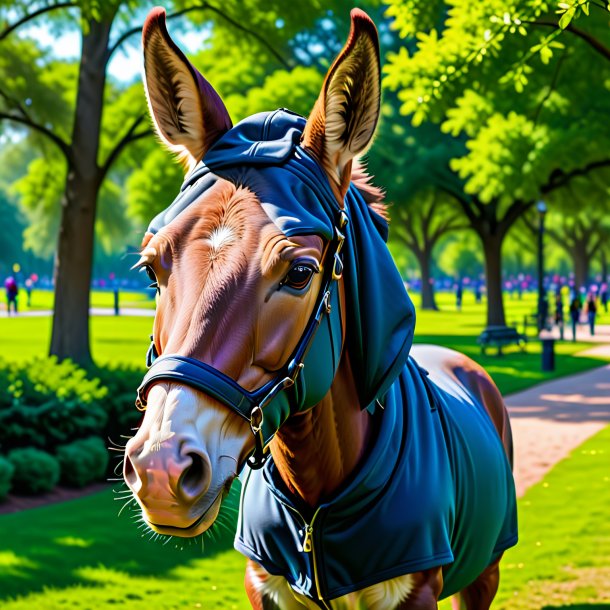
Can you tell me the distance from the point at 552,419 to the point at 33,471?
8.92 metres

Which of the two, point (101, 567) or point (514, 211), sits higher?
point (514, 211)

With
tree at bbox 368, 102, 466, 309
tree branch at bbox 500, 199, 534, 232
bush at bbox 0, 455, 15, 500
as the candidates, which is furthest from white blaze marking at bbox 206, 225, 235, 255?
tree branch at bbox 500, 199, 534, 232

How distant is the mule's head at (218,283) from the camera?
2156 millimetres

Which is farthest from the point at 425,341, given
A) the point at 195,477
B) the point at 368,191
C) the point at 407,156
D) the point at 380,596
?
the point at 195,477

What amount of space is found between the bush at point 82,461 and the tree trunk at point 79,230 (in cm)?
392

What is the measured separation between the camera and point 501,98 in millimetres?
20547

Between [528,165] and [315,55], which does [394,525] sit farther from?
[315,55]

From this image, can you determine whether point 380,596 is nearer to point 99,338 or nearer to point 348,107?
A: point 348,107

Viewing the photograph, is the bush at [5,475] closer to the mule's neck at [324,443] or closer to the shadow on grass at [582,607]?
the shadow on grass at [582,607]

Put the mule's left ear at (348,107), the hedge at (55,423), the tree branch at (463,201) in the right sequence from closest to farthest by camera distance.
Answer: the mule's left ear at (348,107) < the hedge at (55,423) < the tree branch at (463,201)

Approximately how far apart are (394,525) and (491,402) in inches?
73.8

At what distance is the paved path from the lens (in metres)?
12.1

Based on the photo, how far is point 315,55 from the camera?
33.8 metres

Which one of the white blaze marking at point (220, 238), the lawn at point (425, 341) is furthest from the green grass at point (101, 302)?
the white blaze marking at point (220, 238)
